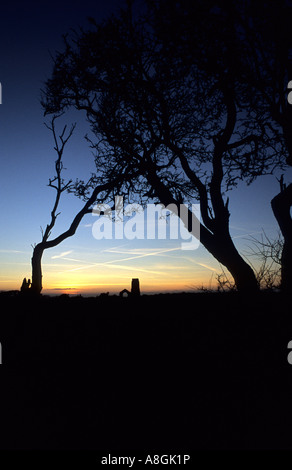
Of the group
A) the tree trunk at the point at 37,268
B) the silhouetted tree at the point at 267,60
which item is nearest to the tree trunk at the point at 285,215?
the silhouetted tree at the point at 267,60

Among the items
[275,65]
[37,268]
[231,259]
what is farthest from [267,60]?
[37,268]

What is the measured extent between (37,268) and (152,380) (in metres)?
14.3

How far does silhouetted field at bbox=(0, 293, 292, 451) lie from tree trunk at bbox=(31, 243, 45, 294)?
9.09 metres

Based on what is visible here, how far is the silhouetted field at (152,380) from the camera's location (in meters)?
4.05

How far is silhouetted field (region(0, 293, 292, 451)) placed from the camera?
4051 mm

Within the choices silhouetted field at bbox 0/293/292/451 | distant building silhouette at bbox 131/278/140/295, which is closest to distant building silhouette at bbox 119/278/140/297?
distant building silhouette at bbox 131/278/140/295

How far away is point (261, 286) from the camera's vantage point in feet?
36.4

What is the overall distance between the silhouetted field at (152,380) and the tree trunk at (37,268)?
909 cm

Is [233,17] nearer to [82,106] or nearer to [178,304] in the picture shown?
[82,106]

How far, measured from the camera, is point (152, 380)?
5.28m

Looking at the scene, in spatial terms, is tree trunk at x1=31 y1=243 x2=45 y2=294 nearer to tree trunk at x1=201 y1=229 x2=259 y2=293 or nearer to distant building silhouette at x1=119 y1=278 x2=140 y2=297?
distant building silhouette at x1=119 y1=278 x2=140 y2=297

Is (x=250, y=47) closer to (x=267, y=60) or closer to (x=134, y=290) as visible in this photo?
(x=267, y=60)

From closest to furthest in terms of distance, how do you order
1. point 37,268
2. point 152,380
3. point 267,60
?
1. point 152,380
2. point 267,60
3. point 37,268
